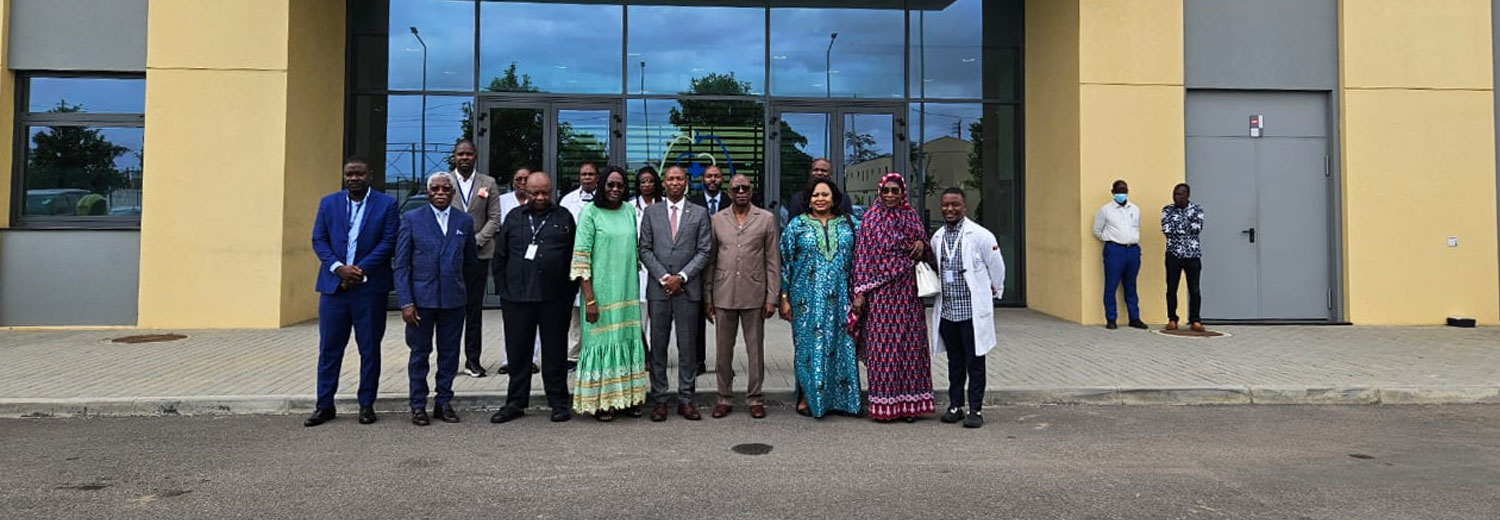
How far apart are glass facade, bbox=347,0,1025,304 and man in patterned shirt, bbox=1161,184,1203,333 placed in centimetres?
265

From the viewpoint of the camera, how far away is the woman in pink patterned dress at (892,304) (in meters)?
5.57

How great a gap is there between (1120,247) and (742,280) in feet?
20.7

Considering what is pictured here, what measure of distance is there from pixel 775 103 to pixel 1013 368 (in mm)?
6214

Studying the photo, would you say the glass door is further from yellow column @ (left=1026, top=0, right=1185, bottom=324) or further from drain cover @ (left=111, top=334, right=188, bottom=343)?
drain cover @ (left=111, top=334, right=188, bottom=343)

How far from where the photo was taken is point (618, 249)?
18.4 feet

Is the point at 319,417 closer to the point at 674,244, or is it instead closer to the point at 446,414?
the point at 446,414

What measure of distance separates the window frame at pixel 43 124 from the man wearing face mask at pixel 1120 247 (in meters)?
11.7

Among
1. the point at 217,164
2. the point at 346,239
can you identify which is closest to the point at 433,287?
the point at 346,239

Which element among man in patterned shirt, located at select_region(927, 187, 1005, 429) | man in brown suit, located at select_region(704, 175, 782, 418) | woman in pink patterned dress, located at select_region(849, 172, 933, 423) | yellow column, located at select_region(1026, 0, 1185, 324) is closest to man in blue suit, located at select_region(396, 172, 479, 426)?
man in brown suit, located at select_region(704, 175, 782, 418)

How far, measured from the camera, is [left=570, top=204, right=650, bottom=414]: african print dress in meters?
5.59

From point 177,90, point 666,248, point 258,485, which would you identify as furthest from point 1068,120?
point 177,90

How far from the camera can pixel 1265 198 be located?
1086cm

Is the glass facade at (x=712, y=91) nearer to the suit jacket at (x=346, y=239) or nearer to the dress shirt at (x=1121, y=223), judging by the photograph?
the dress shirt at (x=1121, y=223)

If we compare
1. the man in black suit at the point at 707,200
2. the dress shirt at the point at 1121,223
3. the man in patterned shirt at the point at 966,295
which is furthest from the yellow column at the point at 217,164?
the dress shirt at the point at 1121,223
